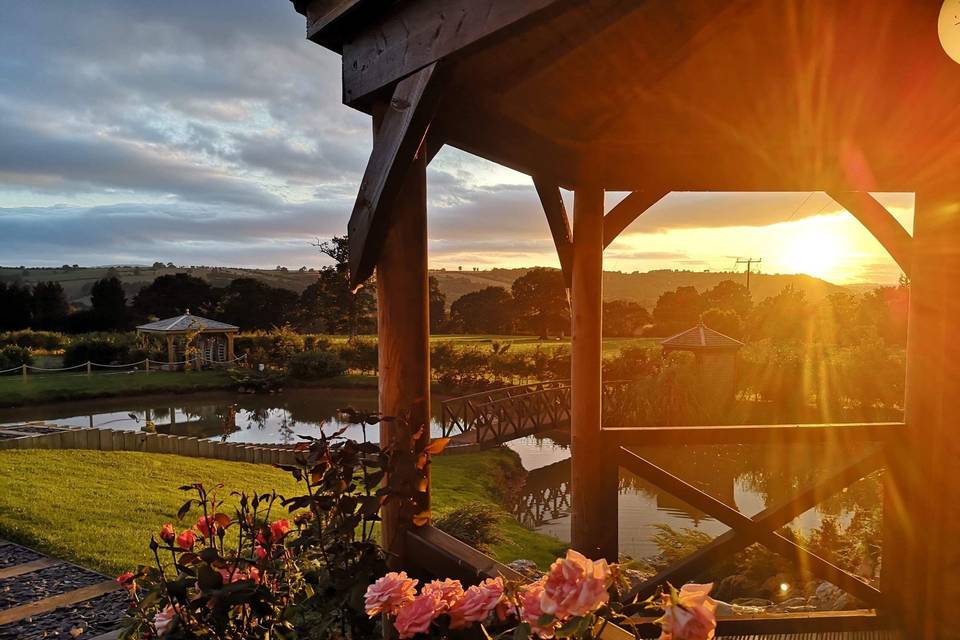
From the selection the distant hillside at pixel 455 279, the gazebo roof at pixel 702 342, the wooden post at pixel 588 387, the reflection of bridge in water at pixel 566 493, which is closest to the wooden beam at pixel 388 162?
the wooden post at pixel 588 387

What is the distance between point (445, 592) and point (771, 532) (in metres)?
1.94

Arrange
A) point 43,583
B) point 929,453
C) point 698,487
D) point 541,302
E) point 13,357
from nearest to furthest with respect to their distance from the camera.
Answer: point 929,453 → point 43,583 → point 698,487 → point 13,357 → point 541,302

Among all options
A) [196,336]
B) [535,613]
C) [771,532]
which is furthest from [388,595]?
[196,336]

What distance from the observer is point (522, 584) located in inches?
45.8

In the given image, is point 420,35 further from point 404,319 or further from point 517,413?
point 517,413

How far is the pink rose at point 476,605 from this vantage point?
3.63ft

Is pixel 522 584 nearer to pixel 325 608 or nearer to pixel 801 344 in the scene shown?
pixel 325 608

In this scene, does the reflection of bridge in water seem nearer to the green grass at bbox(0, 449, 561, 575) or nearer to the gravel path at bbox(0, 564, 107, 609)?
the green grass at bbox(0, 449, 561, 575)

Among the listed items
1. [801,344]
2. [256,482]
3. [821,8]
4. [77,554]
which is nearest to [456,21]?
[821,8]

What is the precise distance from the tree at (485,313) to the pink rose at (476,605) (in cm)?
2900

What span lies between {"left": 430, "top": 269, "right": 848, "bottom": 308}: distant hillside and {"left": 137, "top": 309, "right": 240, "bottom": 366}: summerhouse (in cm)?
1401

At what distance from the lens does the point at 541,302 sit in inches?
1107

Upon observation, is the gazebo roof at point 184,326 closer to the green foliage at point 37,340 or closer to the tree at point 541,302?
the green foliage at point 37,340

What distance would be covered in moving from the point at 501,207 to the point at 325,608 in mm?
16184
